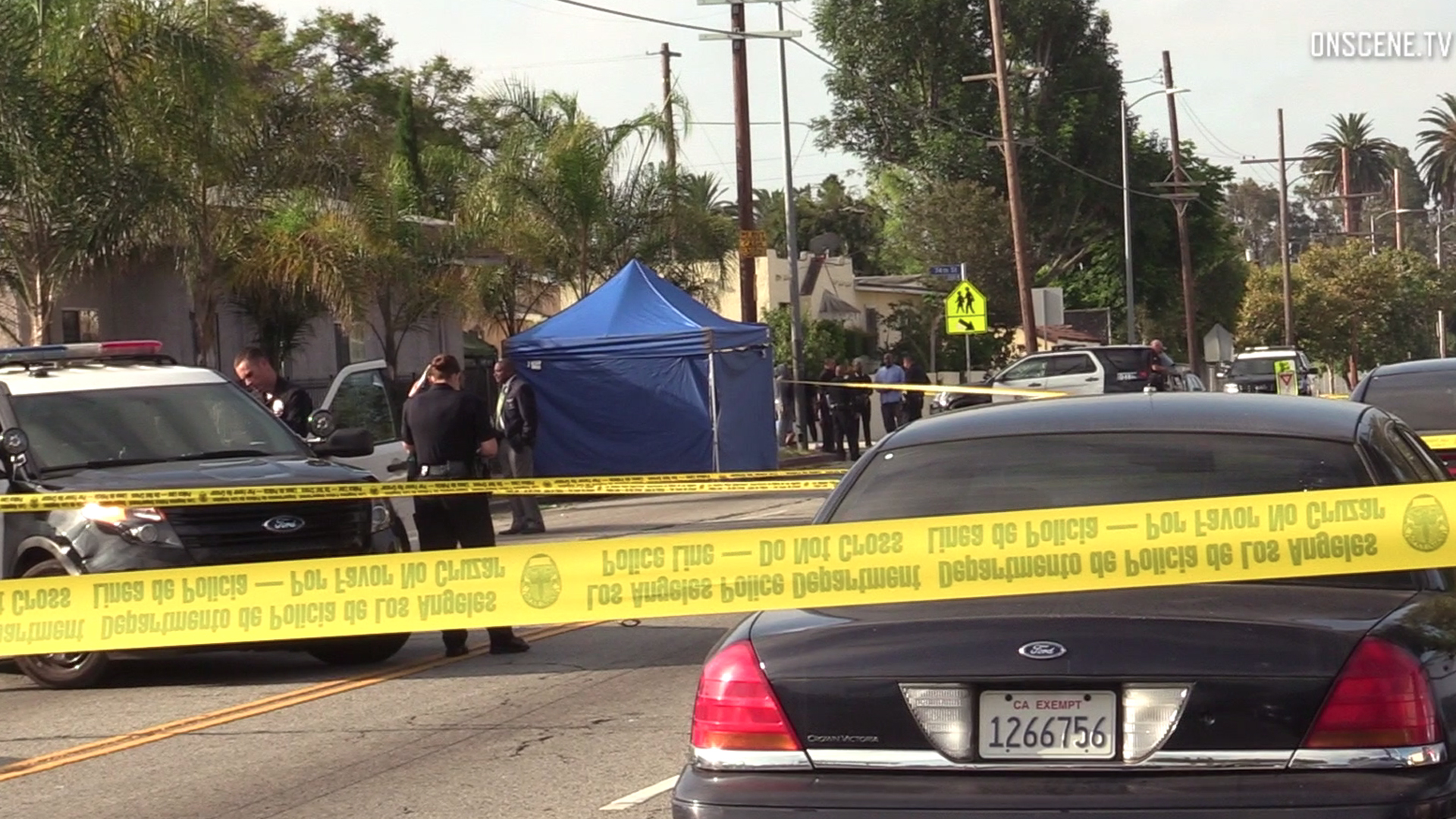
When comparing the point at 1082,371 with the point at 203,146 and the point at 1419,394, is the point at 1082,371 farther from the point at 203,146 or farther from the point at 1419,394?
the point at 1419,394

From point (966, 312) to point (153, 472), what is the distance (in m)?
24.7

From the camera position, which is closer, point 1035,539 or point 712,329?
point 1035,539

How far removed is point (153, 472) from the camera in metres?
10.6

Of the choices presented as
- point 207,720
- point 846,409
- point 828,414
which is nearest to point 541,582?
point 207,720

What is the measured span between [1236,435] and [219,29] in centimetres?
1868

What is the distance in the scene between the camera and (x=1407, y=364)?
14148mm

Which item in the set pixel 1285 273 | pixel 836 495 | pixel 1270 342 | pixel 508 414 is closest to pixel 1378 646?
pixel 836 495

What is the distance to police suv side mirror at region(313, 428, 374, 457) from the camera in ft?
36.6

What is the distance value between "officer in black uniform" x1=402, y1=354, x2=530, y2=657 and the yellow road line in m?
0.55

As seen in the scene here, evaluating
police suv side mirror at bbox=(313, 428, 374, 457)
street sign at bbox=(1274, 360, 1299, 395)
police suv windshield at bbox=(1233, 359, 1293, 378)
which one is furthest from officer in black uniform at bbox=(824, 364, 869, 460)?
police suv side mirror at bbox=(313, 428, 374, 457)

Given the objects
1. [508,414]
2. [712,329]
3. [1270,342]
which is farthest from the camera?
[1270,342]

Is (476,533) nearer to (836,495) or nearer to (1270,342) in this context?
(836,495)

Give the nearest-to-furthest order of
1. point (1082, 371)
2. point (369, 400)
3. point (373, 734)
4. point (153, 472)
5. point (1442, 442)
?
point (373, 734) → point (153, 472) → point (1442, 442) → point (369, 400) → point (1082, 371)

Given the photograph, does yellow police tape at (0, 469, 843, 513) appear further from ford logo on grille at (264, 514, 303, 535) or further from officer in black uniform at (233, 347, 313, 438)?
officer in black uniform at (233, 347, 313, 438)
